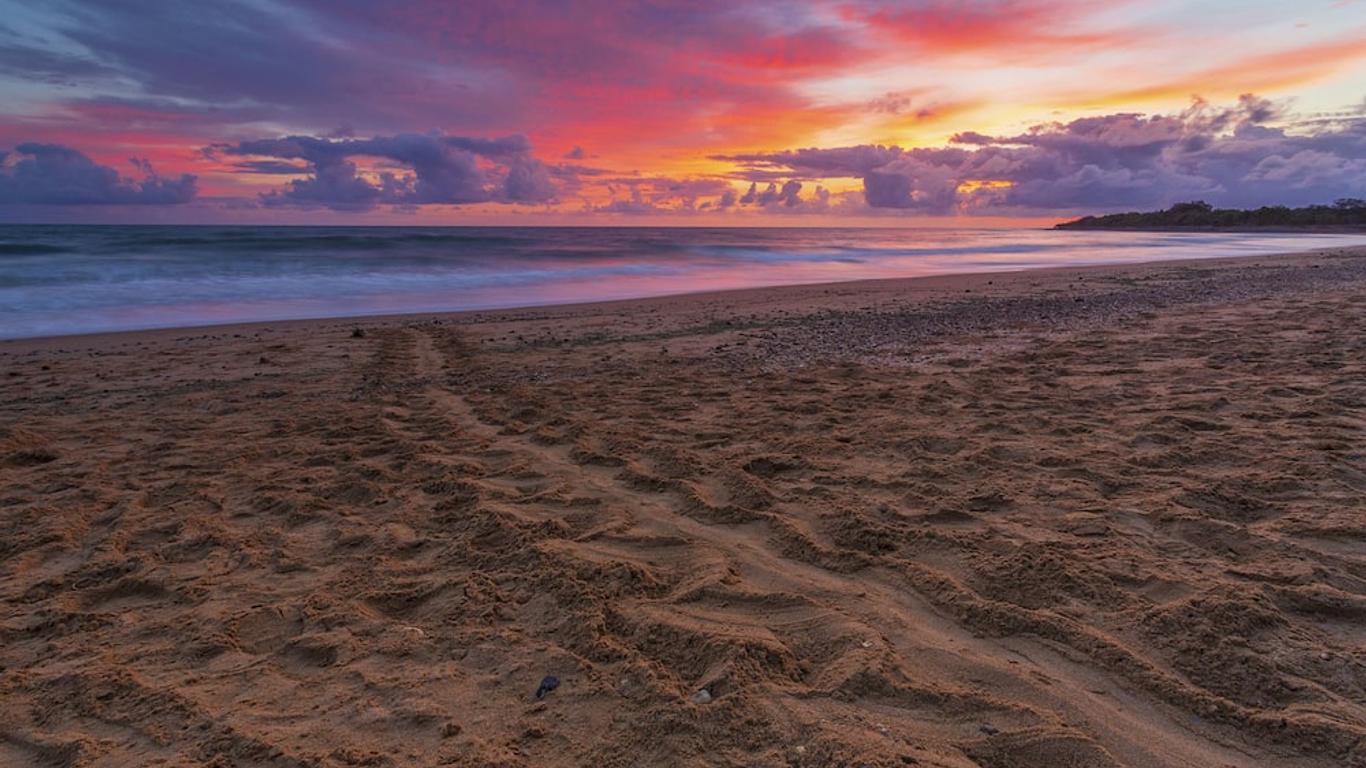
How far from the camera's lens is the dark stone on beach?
7.18 ft

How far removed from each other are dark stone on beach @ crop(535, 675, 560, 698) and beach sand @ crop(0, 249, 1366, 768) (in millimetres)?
40

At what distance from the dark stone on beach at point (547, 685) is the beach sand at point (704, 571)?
0.04m

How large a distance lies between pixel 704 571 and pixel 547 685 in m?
0.88

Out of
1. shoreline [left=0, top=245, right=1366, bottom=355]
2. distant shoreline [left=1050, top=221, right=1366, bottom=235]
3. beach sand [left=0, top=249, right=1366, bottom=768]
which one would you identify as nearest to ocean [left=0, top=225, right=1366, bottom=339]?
shoreline [left=0, top=245, right=1366, bottom=355]

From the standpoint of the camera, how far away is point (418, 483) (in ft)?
13.4

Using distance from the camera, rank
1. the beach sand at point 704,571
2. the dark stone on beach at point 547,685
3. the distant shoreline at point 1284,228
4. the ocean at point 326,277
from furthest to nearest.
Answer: the distant shoreline at point 1284,228 < the ocean at point 326,277 < the dark stone on beach at point 547,685 < the beach sand at point 704,571

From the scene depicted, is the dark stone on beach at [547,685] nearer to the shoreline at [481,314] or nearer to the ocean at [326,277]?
the shoreline at [481,314]

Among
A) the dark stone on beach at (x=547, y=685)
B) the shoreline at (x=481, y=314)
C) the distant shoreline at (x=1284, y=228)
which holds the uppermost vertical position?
the distant shoreline at (x=1284, y=228)

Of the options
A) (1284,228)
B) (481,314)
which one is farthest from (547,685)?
(1284,228)

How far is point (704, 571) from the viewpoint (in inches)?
115

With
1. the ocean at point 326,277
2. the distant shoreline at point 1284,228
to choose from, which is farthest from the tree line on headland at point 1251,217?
the ocean at point 326,277

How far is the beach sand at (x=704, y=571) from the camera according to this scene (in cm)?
201

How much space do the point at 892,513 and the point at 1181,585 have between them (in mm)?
1136

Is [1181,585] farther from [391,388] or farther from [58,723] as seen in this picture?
[391,388]
